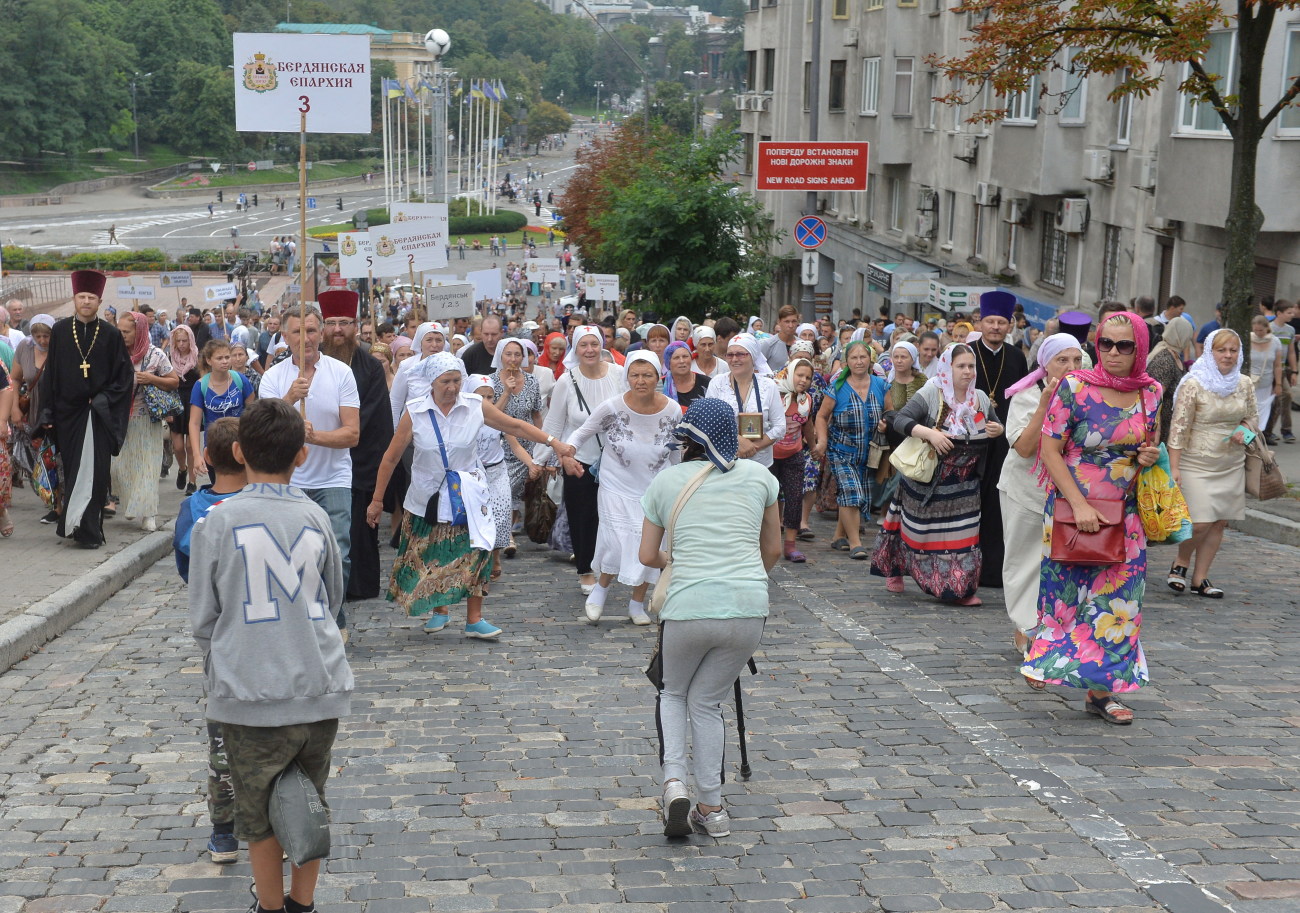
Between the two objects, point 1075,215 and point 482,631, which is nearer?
point 482,631

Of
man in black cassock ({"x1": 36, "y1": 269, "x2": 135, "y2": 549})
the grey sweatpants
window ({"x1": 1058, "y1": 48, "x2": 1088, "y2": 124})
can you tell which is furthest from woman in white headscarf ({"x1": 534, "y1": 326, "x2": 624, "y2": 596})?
window ({"x1": 1058, "y1": 48, "x2": 1088, "y2": 124})

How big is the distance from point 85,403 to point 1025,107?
75.9ft

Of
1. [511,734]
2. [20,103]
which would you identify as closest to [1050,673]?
[511,734]

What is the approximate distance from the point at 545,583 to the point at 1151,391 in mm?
5185

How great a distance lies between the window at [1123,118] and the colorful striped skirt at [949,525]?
57.3 ft

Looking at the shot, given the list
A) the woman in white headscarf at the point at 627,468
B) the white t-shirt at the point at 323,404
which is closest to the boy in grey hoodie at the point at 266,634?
the white t-shirt at the point at 323,404

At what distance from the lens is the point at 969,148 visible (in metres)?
34.2

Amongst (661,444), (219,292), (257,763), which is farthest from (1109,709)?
(219,292)

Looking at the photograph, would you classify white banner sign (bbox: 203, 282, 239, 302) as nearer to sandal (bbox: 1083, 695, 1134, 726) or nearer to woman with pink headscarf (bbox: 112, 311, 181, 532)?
woman with pink headscarf (bbox: 112, 311, 181, 532)

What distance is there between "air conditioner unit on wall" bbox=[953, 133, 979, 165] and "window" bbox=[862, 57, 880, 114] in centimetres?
703

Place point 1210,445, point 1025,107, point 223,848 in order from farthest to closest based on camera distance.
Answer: point 1025,107 → point 1210,445 → point 223,848

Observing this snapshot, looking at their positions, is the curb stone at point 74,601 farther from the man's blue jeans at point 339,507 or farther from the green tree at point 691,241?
the green tree at point 691,241

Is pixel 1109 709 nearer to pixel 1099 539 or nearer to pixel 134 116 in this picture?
pixel 1099 539

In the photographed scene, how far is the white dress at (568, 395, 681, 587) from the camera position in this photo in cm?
941
